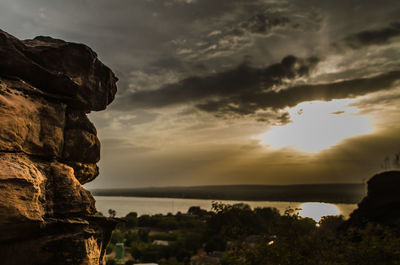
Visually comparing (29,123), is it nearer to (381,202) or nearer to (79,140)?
(79,140)

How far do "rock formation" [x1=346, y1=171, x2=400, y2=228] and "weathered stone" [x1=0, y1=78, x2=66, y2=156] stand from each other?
103 feet

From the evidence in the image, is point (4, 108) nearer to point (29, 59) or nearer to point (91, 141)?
point (29, 59)

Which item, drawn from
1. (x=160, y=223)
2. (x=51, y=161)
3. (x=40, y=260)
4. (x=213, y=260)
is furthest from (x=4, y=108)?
(x=160, y=223)

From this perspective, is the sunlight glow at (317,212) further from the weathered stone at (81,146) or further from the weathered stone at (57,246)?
the weathered stone at (57,246)

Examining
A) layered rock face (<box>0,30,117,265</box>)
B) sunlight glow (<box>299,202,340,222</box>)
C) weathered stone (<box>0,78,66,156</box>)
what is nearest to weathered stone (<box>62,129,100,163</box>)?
layered rock face (<box>0,30,117,265</box>)

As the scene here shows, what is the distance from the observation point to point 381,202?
33.0m

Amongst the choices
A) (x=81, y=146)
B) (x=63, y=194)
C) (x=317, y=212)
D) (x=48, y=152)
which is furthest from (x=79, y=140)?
(x=317, y=212)

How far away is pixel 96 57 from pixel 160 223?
101 meters

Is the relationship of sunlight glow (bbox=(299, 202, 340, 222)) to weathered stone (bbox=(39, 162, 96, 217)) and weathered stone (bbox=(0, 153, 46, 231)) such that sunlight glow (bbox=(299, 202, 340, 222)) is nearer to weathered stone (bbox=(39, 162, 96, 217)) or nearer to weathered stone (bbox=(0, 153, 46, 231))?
weathered stone (bbox=(39, 162, 96, 217))

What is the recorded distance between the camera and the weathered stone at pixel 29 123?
7.31m

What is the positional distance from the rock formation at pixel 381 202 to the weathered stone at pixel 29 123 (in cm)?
3134

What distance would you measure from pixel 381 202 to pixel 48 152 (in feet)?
115

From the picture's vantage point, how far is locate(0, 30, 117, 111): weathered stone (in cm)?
846

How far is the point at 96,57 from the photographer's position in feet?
35.6
